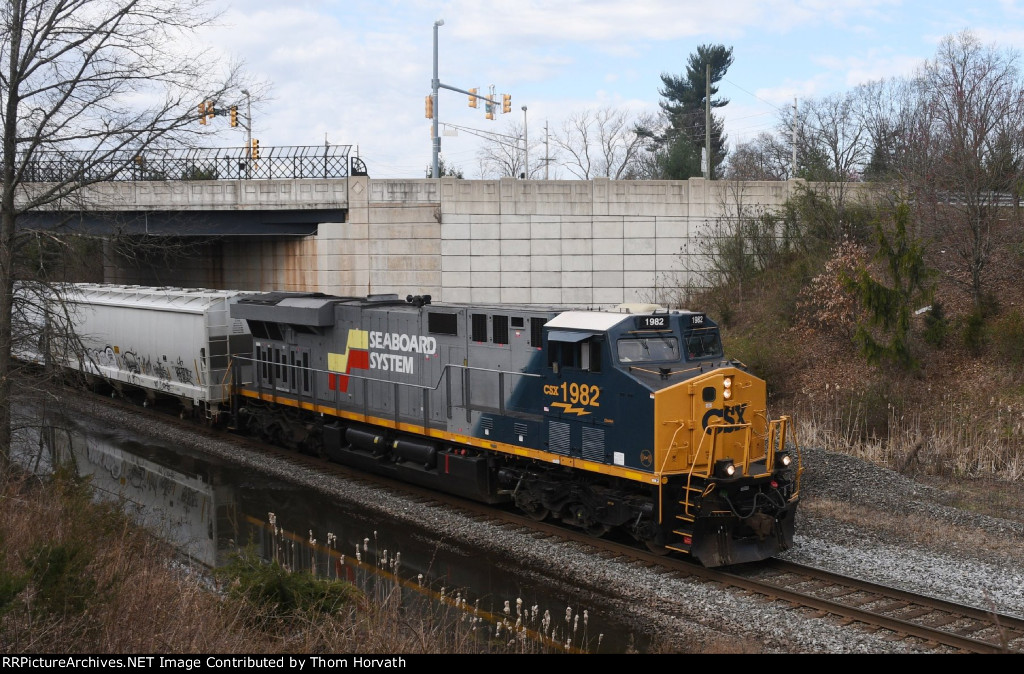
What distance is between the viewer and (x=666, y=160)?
124ft

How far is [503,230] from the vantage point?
84.0 ft

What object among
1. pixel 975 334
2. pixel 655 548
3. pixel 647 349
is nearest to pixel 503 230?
pixel 975 334

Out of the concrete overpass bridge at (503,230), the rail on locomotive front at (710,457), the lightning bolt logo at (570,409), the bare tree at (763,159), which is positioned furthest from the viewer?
the bare tree at (763,159)

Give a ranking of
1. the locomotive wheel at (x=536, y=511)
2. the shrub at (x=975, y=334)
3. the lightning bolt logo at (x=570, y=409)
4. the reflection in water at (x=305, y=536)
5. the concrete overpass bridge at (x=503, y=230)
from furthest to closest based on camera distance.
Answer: the concrete overpass bridge at (x=503, y=230)
the shrub at (x=975, y=334)
the locomotive wheel at (x=536, y=511)
the lightning bolt logo at (x=570, y=409)
the reflection in water at (x=305, y=536)

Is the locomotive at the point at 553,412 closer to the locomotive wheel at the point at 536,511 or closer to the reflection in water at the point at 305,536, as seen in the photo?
the locomotive wheel at the point at 536,511

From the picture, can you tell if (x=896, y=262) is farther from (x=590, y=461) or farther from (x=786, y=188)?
(x=590, y=461)

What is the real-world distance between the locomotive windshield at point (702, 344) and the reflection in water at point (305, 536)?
4012 mm

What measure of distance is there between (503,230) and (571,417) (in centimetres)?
1427

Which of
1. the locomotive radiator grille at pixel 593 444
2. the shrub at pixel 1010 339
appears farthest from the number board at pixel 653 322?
the shrub at pixel 1010 339

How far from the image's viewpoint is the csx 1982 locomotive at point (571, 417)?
1093 cm

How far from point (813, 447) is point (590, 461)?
22.7ft

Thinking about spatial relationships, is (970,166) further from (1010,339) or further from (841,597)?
(841,597)

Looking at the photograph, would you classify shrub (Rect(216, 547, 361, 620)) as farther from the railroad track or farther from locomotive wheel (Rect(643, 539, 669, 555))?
locomotive wheel (Rect(643, 539, 669, 555))

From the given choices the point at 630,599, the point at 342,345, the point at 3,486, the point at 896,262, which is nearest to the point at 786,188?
the point at 896,262
